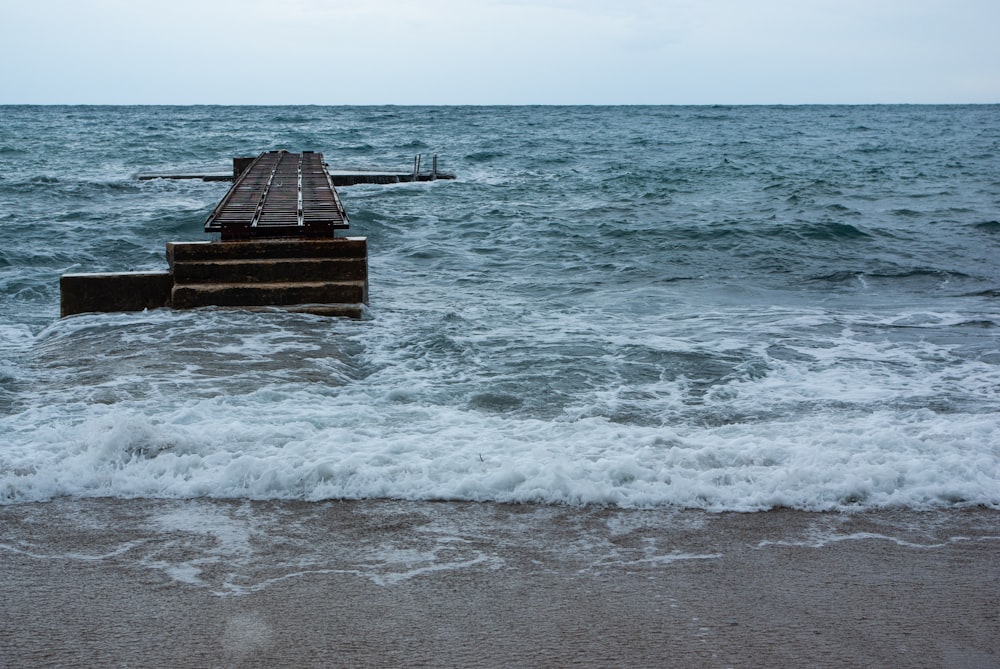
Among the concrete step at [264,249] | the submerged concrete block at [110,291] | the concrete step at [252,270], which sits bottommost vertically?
the submerged concrete block at [110,291]

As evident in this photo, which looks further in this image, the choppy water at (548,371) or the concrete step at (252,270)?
the concrete step at (252,270)

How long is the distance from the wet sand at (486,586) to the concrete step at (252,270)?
15.8 ft

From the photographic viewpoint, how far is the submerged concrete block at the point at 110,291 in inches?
352

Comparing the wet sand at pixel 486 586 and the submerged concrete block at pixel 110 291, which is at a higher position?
the submerged concrete block at pixel 110 291

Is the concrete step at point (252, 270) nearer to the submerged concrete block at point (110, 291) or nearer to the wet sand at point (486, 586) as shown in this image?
the submerged concrete block at point (110, 291)

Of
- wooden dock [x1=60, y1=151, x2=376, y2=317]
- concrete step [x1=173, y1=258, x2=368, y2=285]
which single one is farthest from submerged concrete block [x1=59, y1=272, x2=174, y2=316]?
concrete step [x1=173, y1=258, x2=368, y2=285]

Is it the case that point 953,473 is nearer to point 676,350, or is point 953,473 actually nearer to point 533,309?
point 676,350

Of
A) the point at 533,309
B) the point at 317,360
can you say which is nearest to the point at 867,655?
the point at 317,360

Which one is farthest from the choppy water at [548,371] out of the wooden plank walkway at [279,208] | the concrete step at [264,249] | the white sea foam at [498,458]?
the wooden plank walkway at [279,208]

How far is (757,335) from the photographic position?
8.70 metres

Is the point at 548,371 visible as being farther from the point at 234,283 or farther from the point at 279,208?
the point at 279,208

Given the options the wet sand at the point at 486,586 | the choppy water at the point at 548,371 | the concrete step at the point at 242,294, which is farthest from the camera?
the concrete step at the point at 242,294

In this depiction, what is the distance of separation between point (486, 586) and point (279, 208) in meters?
8.71

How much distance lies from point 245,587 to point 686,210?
59.1 feet
